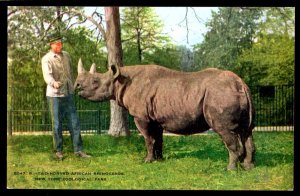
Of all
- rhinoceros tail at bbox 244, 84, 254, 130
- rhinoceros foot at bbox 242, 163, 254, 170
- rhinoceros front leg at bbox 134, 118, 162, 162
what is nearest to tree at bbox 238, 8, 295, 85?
rhinoceros tail at bbox 244, 84, 254, 130

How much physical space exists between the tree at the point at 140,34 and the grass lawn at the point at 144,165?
1.61m

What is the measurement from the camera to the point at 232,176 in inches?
443

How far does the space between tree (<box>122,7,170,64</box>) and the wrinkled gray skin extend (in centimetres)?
34

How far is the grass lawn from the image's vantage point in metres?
11.3

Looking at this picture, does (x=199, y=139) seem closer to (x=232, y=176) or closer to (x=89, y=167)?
(x=232, y=176)

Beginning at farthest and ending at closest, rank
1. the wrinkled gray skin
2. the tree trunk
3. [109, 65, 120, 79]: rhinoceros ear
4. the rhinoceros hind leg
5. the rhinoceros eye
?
the tree trunk → the rhinoceros eye → [109, 65, 120, 79]: rhinoceros ear → the rhinoceros hind leg → the wrinkled gray skin

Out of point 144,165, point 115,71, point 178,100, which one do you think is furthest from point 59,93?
point 178,100

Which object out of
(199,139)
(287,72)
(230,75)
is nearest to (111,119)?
(199,139)

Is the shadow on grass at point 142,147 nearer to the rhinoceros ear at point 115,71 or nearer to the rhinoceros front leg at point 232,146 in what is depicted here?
the rhinoceros front leg at point 232,146

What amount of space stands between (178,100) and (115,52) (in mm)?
1546

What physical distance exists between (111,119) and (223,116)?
2214 mm

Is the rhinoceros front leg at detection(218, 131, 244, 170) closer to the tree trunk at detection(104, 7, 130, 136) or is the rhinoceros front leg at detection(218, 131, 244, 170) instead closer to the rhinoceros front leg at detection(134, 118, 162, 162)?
the rhinoceros front leg at detection(134, 118, 162, 162)

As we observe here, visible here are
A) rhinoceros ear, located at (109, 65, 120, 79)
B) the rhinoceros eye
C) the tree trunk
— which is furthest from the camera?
the tree trunk
